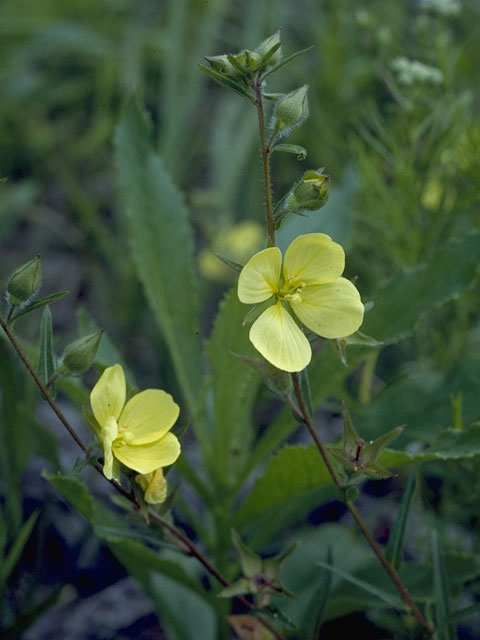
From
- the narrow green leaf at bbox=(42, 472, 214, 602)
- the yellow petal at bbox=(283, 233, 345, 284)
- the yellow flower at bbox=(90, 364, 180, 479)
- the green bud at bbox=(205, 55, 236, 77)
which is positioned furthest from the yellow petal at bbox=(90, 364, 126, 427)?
the green bud at bbox=(205, 55, 236, 77)

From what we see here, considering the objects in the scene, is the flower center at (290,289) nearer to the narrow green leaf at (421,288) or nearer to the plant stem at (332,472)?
the plant stem at (332,472)

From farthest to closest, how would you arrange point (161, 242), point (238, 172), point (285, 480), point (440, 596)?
point (238, 172)
point (161, 242)
point (285, 480)
point (440, 596)

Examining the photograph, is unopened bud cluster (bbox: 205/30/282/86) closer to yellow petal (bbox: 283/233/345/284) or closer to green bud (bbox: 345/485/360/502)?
yellow petal (bbox: 283/233/345/284)

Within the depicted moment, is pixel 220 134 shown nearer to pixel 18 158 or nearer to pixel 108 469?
pixel 18 158

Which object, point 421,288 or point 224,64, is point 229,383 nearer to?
point 421,288

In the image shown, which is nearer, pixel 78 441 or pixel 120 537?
pixel 78 441

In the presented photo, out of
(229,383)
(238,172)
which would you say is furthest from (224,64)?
(238,172)
